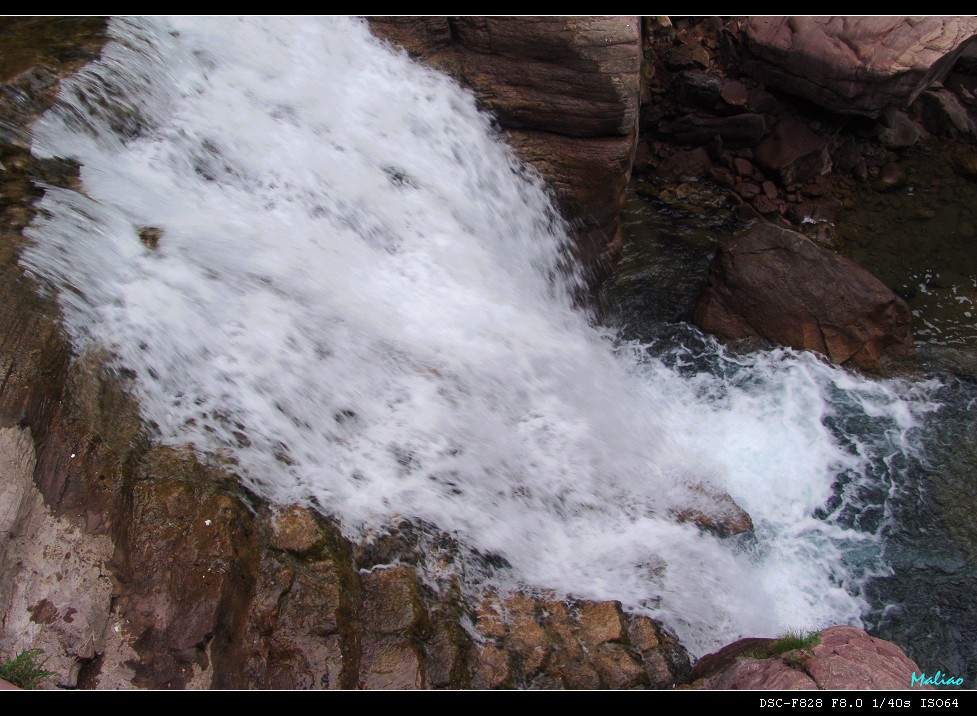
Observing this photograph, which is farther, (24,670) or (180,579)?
(180,579)

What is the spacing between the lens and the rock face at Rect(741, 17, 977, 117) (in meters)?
6.87

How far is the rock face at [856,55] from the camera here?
22.5 feet

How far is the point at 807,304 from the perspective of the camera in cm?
630

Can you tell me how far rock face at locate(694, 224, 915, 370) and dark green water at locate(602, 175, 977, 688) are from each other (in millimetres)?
417

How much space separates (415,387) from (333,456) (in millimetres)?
725

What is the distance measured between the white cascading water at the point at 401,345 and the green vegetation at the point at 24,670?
3.77ft

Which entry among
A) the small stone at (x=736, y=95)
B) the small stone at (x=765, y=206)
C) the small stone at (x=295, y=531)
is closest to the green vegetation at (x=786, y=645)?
the small stone at (x=295, y=531)

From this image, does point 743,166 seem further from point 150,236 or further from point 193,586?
point 193,586

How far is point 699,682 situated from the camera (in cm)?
396

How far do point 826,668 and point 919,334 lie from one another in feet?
14.0

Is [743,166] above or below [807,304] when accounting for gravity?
above

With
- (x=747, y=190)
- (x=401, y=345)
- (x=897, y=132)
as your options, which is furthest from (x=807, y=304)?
(x=401, y=345)

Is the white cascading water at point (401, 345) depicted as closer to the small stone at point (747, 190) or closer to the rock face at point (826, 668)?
the rock face at point (826, 668)

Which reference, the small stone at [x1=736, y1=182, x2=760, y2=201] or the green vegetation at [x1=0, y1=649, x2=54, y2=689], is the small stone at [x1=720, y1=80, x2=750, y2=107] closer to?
the small stone at [x1=736, y1=182, x2=760, y2=201]
